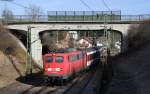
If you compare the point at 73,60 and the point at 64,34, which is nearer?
the point at 73,60

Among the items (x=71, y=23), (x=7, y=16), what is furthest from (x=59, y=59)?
(x=7, y=16)

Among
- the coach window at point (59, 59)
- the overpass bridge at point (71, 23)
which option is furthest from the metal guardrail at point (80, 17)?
the coach window at point (59, 59)

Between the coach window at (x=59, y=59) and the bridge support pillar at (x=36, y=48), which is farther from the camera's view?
the bridge support pillar at (x=36, y=48)

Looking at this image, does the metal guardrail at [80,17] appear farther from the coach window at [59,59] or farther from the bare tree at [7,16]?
the coach window at [59,59]

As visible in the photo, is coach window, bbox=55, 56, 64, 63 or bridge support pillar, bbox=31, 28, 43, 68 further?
bridge support pillar, bbox=31, 28, 43, 68

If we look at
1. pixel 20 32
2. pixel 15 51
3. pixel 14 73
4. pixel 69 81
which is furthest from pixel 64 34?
pixel 69 81

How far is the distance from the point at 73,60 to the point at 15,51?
31618mm

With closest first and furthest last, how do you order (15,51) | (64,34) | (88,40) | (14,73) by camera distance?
(14,73) → (15,51) → (64,34) → (88,40)

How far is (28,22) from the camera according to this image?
87125 millimetres

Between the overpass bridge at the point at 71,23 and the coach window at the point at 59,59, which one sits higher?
the overpass bridge at the point at 71,23

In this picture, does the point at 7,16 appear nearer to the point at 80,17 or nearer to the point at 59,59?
the point at 80,17

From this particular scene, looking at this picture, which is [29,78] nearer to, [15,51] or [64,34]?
[15,51]

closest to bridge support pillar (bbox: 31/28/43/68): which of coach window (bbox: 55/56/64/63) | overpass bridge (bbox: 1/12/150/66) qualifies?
overpass bridge (bbox: 1/12/150/66)

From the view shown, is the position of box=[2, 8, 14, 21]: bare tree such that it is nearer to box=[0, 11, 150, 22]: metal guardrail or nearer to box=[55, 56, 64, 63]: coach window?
box=[0, 11, 150, 22]: metal guardrail
